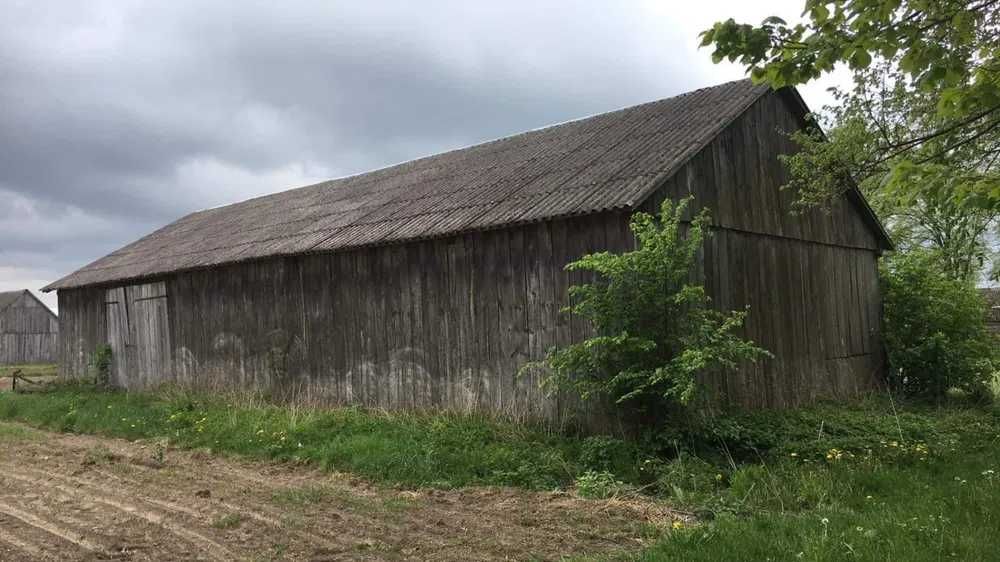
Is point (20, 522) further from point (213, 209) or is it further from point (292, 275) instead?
point (213, 209)

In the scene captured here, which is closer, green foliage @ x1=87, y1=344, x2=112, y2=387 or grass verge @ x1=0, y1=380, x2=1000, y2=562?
grass verge @ x1=0, y1=380, x2=1000, y2=562

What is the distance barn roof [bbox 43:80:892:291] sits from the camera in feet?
35.0

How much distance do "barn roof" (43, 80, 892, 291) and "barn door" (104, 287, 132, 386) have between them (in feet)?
1.76

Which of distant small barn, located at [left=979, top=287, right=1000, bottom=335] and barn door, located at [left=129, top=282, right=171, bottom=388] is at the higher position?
barn door, located at [left=129, top=282, right=171, bottom=388]

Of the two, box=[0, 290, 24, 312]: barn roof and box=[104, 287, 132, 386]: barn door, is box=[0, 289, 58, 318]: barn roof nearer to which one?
box=[0, 290, 24, 312]: barn roof

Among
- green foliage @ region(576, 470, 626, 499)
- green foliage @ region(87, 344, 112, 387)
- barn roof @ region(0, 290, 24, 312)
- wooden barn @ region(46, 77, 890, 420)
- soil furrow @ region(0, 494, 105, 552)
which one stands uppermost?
barn roof @ region(0, 290, 24, 312)

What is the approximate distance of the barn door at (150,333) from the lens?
1717 centimetres

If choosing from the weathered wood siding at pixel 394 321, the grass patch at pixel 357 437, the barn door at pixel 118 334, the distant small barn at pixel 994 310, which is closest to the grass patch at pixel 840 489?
the grass patch at pixel 357 437

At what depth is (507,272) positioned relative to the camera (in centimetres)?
1086

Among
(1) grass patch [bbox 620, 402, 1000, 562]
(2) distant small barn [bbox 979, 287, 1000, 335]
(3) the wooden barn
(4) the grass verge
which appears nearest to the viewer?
(1) grass patch [bbox 620, 402, 1000, 562]

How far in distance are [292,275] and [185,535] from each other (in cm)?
840

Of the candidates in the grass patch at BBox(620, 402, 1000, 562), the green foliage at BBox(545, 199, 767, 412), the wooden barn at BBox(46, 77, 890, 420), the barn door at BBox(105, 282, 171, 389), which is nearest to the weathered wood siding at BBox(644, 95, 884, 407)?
the wooden barn at BBox(46, 77, 890, 420)

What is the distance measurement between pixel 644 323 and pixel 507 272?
2.50 metres

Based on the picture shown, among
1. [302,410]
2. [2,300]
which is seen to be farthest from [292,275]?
[2,300]
